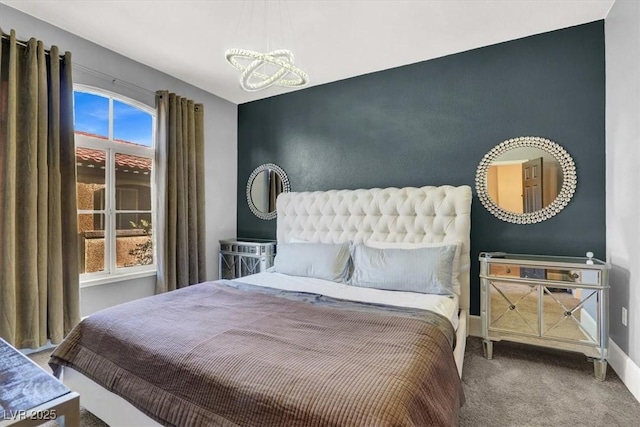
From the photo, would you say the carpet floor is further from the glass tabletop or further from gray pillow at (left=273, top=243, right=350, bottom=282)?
gray pillow at (left=273, top=243, right=350, bottom=282)

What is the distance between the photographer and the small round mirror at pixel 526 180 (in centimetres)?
278

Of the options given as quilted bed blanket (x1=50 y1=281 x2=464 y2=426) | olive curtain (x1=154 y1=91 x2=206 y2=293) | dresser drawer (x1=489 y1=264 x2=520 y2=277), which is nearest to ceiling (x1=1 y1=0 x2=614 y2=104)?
olive curtain (x1=154 y1=91 x2=206 y2=293)

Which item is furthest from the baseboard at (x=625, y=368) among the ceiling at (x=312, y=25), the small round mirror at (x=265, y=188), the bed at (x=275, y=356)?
the small round mirror at (x=265, y=188)

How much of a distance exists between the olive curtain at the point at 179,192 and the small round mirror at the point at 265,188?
29.2 inches

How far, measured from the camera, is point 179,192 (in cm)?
366

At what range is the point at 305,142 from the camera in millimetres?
4094

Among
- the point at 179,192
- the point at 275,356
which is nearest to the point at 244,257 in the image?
the point at 179,192

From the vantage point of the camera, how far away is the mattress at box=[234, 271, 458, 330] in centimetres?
224

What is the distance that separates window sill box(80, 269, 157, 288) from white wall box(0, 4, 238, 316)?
51 millimetres

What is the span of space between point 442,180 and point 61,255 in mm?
3525

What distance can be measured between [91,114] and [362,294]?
312 cm

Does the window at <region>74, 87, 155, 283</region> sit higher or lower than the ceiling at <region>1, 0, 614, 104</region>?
lower

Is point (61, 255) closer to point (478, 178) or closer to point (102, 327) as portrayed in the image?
point (102, 327)

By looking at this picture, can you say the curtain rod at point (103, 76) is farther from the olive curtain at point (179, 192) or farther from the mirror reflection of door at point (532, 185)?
the mirror reflection of door at point (532, 185)
